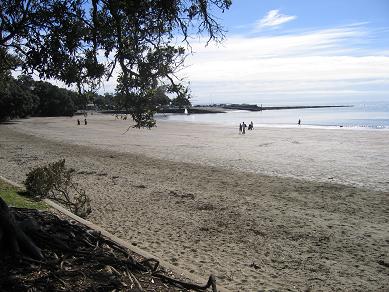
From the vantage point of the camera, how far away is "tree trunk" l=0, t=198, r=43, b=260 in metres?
5.07

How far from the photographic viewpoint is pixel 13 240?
508 centimetres

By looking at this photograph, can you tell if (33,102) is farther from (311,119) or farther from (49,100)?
(311,119)

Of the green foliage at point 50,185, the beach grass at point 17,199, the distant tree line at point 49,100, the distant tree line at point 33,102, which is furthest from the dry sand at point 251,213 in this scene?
the distant tree line at point 33,102

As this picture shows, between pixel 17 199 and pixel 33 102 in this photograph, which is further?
pixel 33 102

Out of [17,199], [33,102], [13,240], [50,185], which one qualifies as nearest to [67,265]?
[13,240]

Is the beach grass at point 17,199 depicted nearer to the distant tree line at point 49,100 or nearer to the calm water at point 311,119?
the distant tree line at point 49,100

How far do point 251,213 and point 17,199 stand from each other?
607 cm

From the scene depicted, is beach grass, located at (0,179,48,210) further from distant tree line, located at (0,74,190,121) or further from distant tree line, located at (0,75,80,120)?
distant tree line, located at (0,75,80,120)

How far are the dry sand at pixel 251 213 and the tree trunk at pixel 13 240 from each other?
3039 millimetres

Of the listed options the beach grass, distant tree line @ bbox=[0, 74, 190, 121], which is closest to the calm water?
distant tree line @ bbox=[0, 74, 190, 121]

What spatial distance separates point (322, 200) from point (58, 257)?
413 inches

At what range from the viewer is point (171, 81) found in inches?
249

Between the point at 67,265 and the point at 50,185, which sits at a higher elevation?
the point at 67,265

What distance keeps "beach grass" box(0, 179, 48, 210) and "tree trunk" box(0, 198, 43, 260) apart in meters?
4.10
